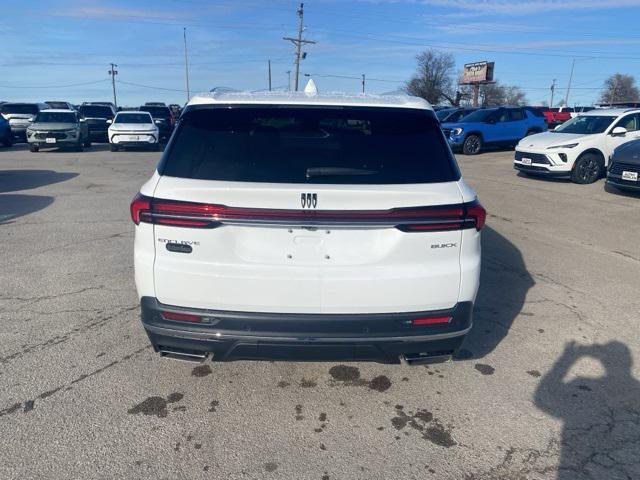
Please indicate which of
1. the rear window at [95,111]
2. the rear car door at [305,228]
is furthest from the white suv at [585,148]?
the rear window at [95,111]

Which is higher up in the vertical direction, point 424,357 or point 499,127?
point 499,127

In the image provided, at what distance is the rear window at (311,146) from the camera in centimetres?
267

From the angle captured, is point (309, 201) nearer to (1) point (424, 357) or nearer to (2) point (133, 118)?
(1) point (424, 357)

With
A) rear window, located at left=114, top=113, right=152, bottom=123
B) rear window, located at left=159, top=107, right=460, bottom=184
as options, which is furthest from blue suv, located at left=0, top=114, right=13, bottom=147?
rear window, located at left=159, top=107, right=460, bottom=184

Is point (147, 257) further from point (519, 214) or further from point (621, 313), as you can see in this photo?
point (519, 214)

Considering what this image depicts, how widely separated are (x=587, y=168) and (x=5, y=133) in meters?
22.8

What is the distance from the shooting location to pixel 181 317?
8.89ft

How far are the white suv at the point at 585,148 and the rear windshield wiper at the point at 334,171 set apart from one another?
37.2ft

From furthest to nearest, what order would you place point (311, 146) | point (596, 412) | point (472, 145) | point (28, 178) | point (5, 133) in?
point (5, 133) < point (472, 145) < point (28, 178) < point (596, 412) < point (311, 146)

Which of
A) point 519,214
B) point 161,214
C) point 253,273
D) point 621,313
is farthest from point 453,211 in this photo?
point 519,214

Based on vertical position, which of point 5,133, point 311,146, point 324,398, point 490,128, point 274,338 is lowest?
point 324,398

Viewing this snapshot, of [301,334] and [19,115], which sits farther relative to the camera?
[19,115]

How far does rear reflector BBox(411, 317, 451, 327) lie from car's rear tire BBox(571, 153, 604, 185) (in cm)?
1126

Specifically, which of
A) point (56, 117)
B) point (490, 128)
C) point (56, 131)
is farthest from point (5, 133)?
point (490, 128)
